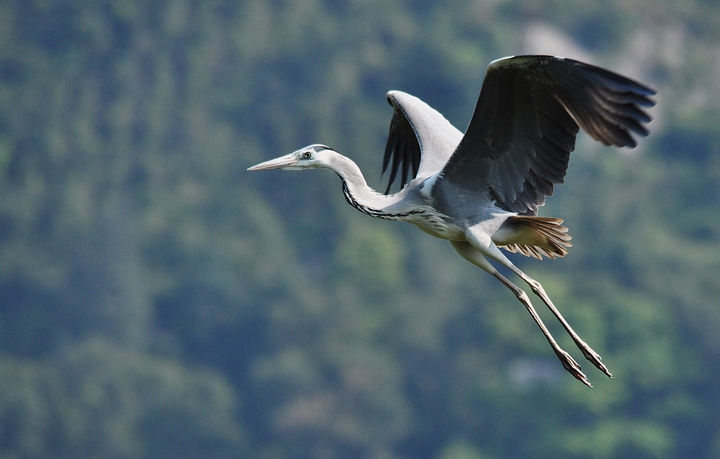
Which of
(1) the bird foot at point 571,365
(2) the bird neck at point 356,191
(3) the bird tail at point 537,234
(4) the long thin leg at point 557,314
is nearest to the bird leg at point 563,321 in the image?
(4) the long thin leg at point 557,314

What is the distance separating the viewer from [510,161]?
34.4 ft

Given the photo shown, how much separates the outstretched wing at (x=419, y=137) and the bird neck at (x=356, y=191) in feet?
1.56

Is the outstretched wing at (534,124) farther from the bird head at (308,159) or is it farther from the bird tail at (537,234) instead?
the bird head at (308,159)

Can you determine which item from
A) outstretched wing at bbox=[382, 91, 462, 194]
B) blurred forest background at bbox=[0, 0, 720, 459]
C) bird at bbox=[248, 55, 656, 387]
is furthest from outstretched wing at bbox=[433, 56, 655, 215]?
blurred forest background at bbox=[0, 0, 720, 459]

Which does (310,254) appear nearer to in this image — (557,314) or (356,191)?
(356,191)

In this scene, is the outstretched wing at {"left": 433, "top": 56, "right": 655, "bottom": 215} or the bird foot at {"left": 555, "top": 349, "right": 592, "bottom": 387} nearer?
the outstretched wing at {"left": 433, "top": 56, "right": 655, "bottom": 215}

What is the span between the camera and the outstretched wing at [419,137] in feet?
36.8

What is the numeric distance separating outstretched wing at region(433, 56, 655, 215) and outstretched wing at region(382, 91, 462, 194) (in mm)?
566

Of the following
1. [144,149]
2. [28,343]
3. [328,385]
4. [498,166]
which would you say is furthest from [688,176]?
[498,166]

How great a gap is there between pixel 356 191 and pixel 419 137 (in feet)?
3.03

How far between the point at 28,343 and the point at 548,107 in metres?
57.0

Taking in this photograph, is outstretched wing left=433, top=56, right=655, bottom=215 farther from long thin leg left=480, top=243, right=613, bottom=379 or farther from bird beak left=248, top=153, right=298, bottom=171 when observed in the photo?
bird beak left=248, top=153, right=298, bottom=171

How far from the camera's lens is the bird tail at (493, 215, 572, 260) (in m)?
10.7

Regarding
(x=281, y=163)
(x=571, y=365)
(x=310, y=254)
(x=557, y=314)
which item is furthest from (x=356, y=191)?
(x=310, y=254)
